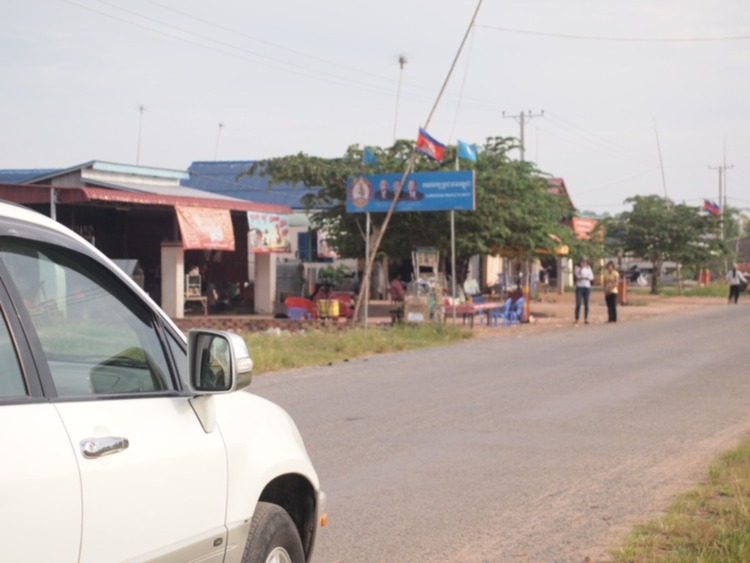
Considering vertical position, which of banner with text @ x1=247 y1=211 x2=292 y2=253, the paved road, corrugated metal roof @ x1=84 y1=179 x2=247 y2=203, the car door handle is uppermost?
corrugated metal roof @ x1=84 y1=179 x2=247 y2=203

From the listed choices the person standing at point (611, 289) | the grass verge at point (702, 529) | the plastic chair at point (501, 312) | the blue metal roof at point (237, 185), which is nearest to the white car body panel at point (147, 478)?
the grass verge at point (702, 529)

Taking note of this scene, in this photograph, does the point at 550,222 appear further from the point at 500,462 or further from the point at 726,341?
the point at 500,462

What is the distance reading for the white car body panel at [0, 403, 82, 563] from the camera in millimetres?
2957

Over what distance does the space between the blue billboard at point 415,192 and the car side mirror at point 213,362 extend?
72.7 feet

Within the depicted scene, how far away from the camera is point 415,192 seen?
26.9 m

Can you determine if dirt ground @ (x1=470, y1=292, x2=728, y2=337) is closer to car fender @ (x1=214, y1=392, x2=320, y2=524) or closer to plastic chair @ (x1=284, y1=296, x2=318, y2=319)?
plastic chair @ (x1=284, y1=296, x2=318, y2=319)

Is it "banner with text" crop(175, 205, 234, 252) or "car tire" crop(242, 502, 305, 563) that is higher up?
"banner with text" crop(175, 205, 234, 252)

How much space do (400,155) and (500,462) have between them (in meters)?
21.5

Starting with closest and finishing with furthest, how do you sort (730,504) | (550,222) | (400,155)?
(730,504) < (400,155) < (550,222)

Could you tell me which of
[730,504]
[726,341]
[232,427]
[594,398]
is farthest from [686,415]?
[726,341]

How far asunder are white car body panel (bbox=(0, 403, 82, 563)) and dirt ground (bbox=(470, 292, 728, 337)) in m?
23.7

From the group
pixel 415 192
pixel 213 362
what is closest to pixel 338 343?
pixel 415 192

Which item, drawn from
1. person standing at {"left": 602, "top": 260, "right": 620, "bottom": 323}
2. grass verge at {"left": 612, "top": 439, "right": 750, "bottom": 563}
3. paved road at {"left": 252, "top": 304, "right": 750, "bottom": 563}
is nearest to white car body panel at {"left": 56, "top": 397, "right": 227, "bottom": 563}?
paved road at {"left": 252, "top": 304, "right": 750, "bottom": 563}

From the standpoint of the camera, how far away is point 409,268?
47188mm
